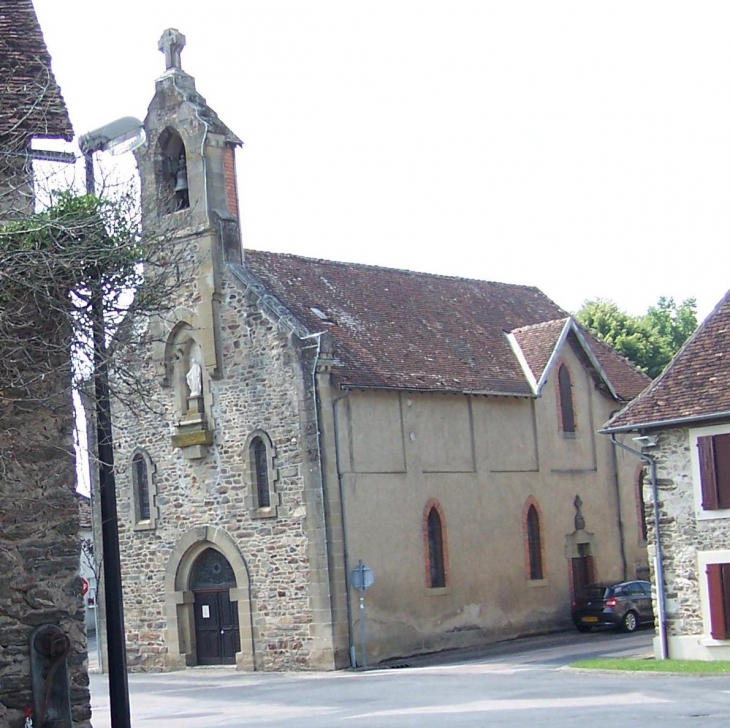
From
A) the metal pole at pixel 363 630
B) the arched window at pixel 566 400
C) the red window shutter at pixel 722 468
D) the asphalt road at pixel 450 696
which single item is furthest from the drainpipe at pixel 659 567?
the arched window at pixel 566 400

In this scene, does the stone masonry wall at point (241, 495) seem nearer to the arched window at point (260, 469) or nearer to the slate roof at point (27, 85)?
the arched window at point (260, 469)

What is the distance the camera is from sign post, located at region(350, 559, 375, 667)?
1225 inches

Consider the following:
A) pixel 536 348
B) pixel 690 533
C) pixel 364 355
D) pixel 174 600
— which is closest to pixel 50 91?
pixel 690 533

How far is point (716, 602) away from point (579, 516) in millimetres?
11783

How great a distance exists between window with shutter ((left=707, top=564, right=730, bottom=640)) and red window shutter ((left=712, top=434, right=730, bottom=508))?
4.19 feet

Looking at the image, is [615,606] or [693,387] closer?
[693,387]

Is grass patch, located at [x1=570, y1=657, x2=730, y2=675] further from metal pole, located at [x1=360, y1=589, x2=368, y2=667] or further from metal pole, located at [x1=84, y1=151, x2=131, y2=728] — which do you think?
metal pole, located at [x1=84, y1=151, x2=131, y2=728]

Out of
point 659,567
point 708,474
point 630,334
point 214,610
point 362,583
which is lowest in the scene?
point 214,610

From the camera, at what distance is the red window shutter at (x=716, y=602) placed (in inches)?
1037

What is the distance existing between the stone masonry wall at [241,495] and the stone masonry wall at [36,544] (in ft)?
58.9

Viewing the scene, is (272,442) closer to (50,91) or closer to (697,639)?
(697,639)

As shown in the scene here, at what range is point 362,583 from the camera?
102 ft

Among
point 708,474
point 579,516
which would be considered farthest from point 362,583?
point 579,516

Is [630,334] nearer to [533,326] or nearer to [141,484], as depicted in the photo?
[533,326]
